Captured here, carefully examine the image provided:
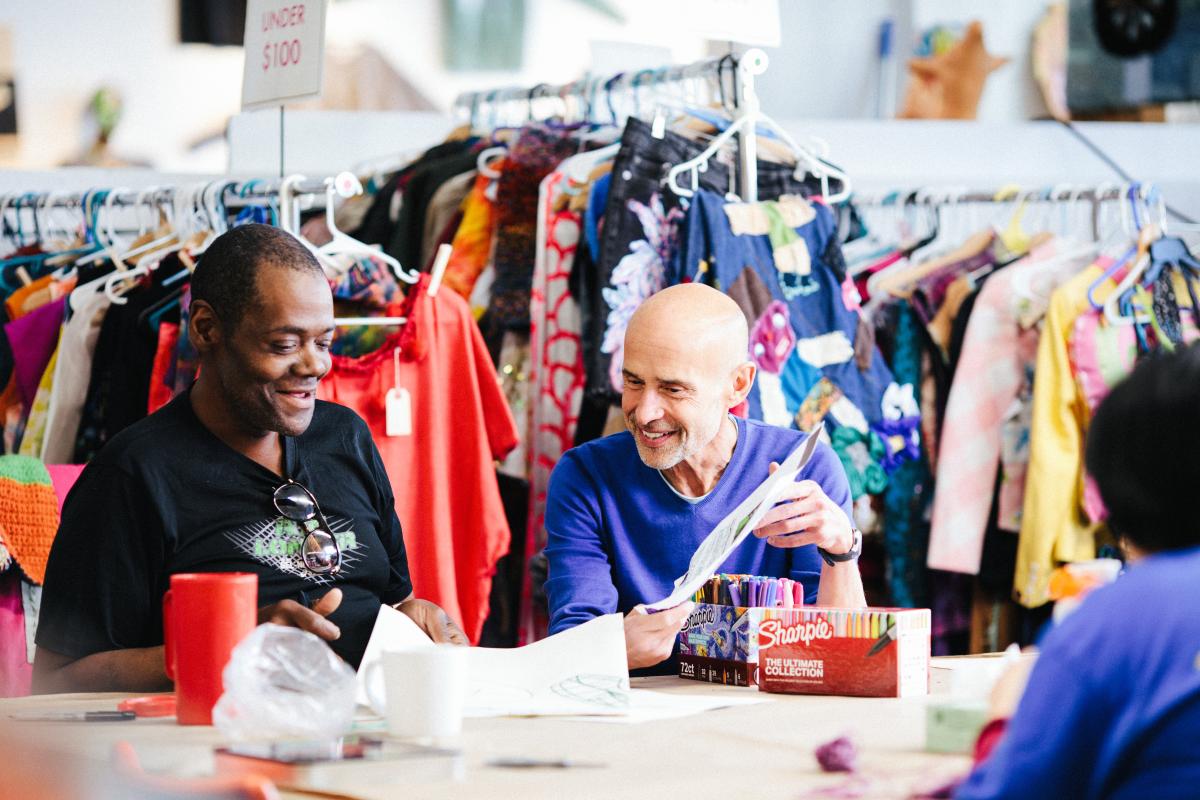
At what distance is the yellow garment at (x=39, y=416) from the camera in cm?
342

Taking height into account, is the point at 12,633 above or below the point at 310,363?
below

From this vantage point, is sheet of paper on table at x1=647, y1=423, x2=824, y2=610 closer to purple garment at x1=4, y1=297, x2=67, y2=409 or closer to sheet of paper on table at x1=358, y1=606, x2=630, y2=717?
sheet of paper on table at x1=358, y1=606, x2=630, y2=717

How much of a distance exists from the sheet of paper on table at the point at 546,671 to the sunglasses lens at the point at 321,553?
316 mm

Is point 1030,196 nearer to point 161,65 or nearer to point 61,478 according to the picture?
point 61,478

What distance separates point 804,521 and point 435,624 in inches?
20.3

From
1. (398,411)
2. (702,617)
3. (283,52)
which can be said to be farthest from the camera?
(283,52)

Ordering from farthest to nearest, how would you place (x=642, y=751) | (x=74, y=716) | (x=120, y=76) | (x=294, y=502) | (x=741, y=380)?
(x=120, y=76)
(x=741, y=380)
(x=294, y=502)
(x=74, y=716)
(x=642, y=751)

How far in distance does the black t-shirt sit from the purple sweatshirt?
0.29 metres

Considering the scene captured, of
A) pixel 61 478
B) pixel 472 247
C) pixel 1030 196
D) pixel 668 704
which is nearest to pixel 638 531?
pixel 668 704

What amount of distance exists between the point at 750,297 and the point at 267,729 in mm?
1843

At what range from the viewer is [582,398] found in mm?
3191

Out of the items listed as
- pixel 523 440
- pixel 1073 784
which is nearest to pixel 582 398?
pixel 523 440

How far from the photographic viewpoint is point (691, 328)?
235cm

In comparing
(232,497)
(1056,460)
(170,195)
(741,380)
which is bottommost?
(1056,460)
